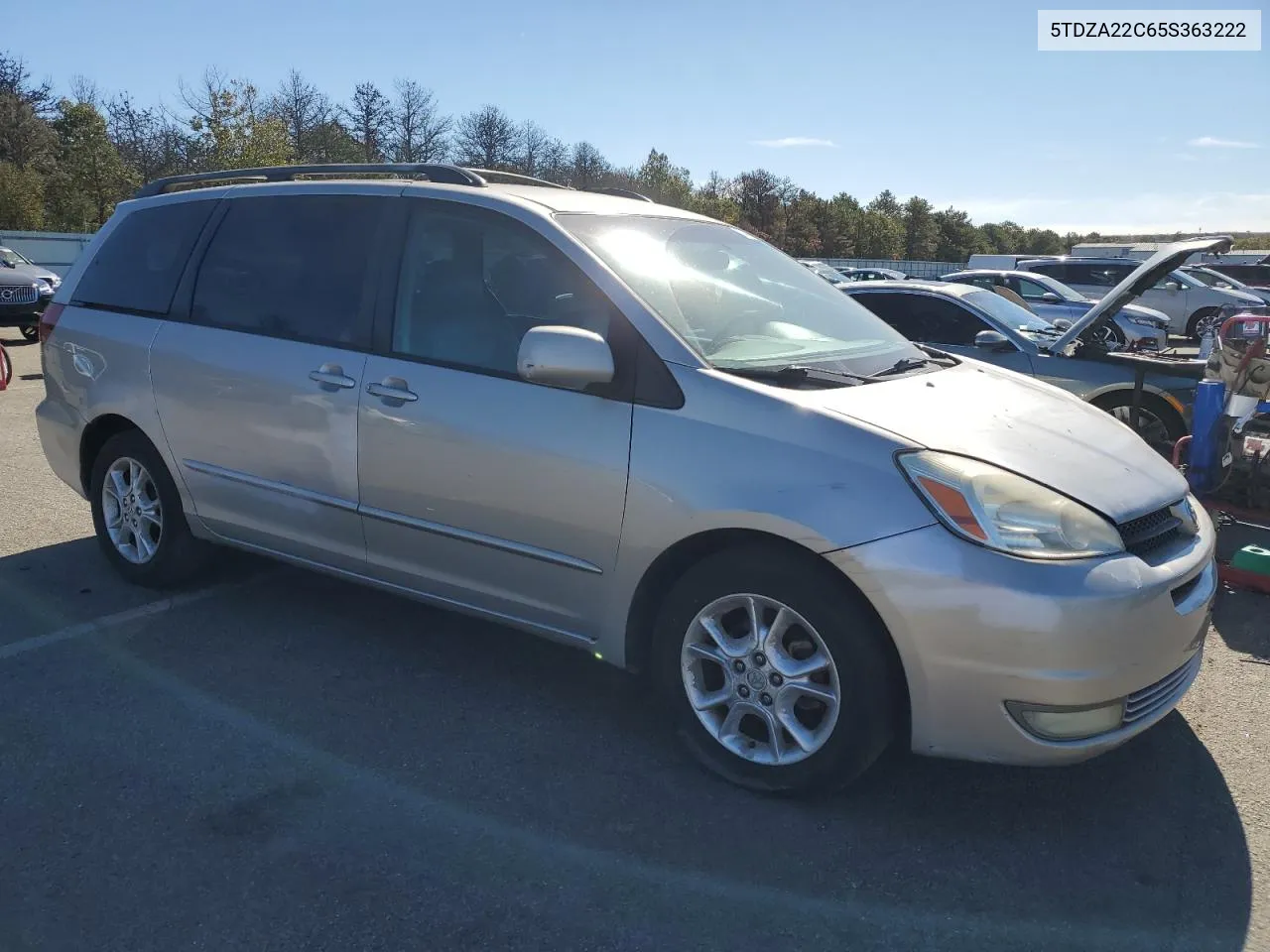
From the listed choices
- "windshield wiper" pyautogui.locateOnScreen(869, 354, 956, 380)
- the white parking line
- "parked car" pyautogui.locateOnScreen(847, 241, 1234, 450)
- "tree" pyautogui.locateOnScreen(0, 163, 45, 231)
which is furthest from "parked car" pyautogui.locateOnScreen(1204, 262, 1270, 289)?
"tree" pyautogui.locateOnScreen(0, 163, 45, 231)

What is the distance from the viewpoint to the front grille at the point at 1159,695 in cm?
282

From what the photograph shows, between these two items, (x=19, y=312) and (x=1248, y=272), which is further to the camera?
(x=1248, y=272)

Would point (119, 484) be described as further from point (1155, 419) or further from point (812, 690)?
point (1155, 419)

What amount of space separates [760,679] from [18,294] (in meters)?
15.7

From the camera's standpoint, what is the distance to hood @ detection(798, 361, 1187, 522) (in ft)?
9.54

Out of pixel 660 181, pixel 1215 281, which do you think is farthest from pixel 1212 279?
pixel 660 181

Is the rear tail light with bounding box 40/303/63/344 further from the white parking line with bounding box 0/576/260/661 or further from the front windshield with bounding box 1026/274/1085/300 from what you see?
the front windshield with bounding box 1026/274/1085/300

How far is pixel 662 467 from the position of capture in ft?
10.2

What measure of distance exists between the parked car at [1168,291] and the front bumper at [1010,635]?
18.9m

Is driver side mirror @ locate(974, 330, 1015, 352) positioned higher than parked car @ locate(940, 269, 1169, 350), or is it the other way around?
parked car @ locate(940, 269, 1169, 350)

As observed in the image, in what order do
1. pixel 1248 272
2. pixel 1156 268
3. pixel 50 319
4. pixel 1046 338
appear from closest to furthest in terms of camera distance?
pixel 50 319 < pixel 1156 268 < pixel 1046 338 < pixel 1248 272

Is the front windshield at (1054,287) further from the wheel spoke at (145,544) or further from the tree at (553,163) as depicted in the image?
the tree at (553,163)

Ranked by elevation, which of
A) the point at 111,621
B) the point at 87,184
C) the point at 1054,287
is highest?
the point at 87,184

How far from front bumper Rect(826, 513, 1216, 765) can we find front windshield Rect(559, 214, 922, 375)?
95 centimetres
